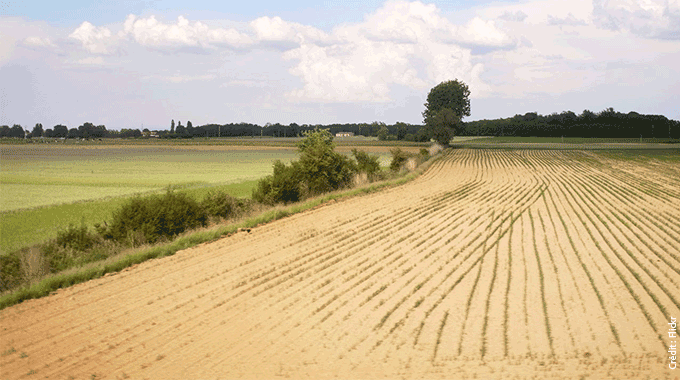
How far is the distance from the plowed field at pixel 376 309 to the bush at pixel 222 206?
8.22 ft

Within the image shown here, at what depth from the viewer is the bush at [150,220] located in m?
15.5

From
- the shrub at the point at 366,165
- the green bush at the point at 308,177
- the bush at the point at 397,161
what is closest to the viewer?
the green bush at the point at 308,177

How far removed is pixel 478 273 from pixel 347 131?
172539mm

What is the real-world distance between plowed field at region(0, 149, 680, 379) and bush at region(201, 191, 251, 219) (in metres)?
2.51

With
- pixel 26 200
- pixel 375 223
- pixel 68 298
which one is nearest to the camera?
pixel 68 298

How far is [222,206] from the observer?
19688mm

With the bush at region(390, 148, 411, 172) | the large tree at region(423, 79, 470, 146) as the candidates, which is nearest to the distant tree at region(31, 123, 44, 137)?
the large tree at region(423, 79, 470, 146)

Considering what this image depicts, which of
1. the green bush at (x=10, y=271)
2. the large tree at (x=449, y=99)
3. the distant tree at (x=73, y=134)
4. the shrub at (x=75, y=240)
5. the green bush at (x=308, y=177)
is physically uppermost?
the large tree at (x=449, y=99)

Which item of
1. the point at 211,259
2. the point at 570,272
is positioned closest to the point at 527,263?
the point at 570,272

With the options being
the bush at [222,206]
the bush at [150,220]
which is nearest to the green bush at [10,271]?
the bush at [150,220]

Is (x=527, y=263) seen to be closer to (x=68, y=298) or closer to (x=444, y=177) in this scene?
(x=68, y=298)

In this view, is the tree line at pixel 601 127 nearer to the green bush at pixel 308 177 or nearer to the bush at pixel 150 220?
the green bush at pixel 308 177

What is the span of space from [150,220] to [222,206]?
4043 mm

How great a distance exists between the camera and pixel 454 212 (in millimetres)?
20391
